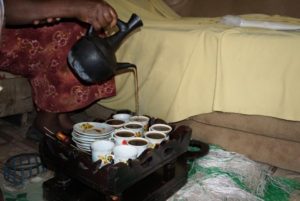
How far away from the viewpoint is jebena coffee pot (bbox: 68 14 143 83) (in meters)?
0.99

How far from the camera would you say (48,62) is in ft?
4.34

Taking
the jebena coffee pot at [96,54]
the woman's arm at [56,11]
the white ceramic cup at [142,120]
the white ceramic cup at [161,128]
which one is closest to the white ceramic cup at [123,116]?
the white ceramic cup at [142,120]

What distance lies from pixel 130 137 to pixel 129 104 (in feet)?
1.49

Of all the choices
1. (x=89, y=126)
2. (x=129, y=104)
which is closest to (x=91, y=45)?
(x=89, y=126)

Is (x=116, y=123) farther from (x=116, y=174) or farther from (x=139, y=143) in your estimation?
(x=116, y=174)

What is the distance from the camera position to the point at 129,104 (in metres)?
1.47

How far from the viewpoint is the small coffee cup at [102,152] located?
37.0 inches

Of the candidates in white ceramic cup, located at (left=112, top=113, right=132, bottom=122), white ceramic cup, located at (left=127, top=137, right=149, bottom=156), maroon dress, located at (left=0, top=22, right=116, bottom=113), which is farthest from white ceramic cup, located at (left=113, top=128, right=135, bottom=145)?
maroon dress, located at (left=0, top=22, right=116, bottom=113)

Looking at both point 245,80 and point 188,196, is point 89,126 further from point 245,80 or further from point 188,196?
point 245,80

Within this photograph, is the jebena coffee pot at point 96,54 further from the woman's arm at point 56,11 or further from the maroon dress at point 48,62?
the maroon dress at point 48,62

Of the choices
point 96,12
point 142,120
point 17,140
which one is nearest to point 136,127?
point 142,120

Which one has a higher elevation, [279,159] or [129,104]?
[129,104]

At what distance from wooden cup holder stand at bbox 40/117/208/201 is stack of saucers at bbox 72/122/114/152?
3 centimetres

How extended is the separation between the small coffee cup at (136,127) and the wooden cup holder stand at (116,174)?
0.34 feet
